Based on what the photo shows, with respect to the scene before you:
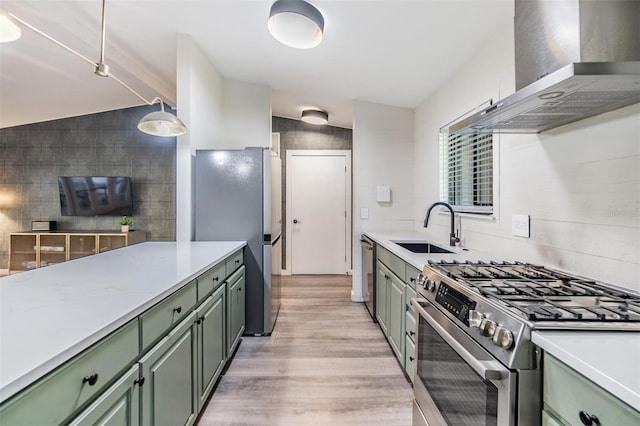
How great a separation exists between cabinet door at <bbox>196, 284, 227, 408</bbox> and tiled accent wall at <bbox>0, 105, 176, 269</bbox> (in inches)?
136

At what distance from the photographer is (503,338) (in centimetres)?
87

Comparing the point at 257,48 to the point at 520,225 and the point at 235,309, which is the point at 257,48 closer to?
the point at 235,309

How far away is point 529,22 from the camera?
4.17ft

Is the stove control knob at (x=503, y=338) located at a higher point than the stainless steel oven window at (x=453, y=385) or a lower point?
higher

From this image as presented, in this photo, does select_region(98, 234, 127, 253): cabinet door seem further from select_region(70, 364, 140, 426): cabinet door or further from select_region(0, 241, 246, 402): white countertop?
select_region(70, 364, 140, 426): cabinet door

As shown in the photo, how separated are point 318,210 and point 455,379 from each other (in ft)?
12.8

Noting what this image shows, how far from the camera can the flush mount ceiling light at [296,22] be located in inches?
74.7

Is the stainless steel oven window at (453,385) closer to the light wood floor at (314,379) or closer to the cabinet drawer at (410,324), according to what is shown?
the cabinet drawer at (410,324)

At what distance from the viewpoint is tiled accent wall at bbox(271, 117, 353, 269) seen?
493cm

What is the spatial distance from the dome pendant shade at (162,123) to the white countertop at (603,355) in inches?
87.2

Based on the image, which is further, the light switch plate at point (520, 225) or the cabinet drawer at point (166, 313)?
the light switch plate at point (520, 225)

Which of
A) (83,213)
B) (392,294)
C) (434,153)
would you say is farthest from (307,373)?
(83,213)

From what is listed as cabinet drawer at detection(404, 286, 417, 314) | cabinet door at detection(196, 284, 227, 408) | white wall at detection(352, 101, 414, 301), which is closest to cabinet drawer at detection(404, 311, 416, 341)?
cabinet drawer at detection(404, 286, 417, 314)

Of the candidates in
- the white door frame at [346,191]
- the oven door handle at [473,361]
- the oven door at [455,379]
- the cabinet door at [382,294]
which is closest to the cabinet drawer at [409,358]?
the oven door at [455,379]
